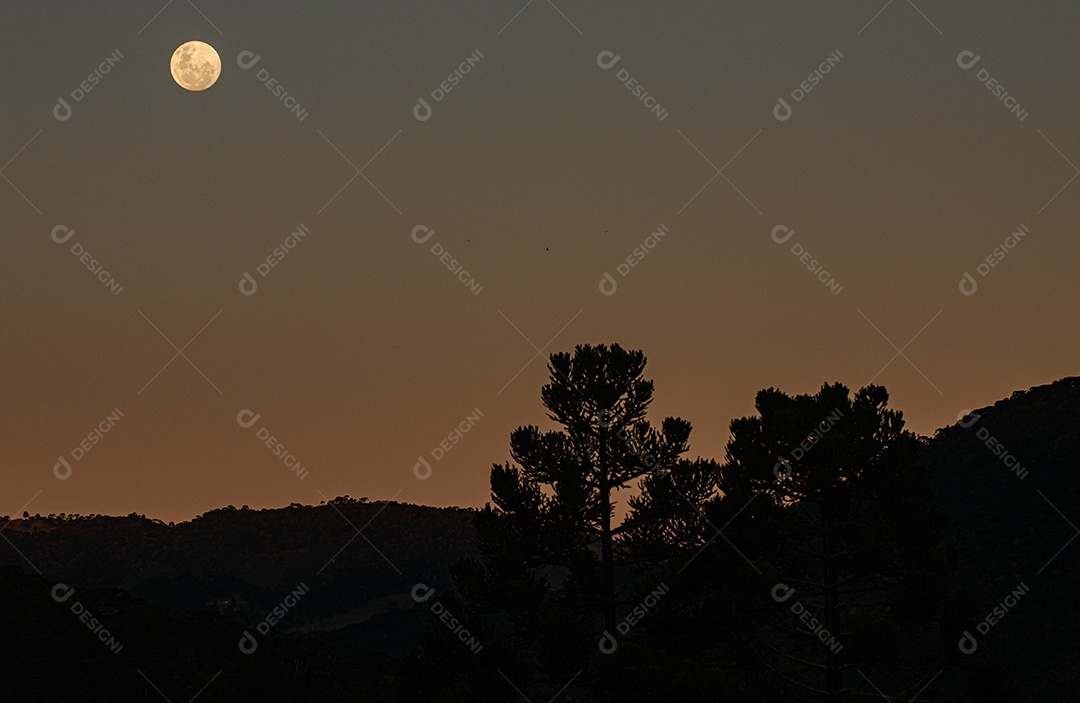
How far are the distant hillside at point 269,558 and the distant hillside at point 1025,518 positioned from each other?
4967 cm

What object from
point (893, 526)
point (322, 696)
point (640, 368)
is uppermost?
point (640, 368)

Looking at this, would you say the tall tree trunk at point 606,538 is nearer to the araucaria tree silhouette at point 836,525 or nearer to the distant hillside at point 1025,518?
the araucaria tree silhouette at point 836,525

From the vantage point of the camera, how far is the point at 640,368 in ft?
118

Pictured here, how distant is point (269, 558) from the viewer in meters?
138

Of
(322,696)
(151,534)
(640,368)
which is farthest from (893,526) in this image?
(151,534)

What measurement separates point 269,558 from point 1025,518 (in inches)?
3542

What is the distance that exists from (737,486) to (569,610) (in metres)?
6.08

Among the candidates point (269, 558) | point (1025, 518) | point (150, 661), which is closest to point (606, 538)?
point (150, 661)

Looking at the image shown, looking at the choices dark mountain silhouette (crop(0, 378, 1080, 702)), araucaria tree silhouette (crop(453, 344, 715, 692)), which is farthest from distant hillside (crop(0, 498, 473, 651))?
araucaria tree silhouette (crop(453, 344, 715, 692))

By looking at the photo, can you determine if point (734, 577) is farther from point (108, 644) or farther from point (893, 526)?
point (108, 644)

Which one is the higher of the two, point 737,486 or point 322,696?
point 737,486

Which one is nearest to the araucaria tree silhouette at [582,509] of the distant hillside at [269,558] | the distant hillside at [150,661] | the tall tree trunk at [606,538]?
the tall tree trunk at [606,538]

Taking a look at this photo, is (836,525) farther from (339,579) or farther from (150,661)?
(339,579)

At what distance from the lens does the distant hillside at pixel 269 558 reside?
401 ft
